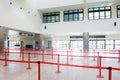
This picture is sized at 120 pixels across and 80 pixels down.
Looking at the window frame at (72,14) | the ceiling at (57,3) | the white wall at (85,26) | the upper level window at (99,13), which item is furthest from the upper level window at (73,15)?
the ceiling at (57,3)

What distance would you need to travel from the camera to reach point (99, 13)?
17859mm

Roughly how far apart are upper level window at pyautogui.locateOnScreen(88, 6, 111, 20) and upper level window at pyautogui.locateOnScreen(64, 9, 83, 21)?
135 cm

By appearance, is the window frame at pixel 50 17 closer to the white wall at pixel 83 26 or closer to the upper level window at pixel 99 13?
the white wall at pixel 83 26

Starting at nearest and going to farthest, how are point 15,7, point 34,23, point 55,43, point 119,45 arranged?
1. point 15,7
2. point 34,23
3. point 119,45
4. point 55,43

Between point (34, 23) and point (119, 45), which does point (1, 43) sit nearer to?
point (34, 23)

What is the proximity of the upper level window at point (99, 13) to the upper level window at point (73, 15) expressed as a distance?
135cm

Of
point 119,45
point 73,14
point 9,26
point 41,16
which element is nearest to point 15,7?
point 9,26

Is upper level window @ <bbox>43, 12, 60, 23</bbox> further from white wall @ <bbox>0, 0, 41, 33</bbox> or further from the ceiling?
the ceiling

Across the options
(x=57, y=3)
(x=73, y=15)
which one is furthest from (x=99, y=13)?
(x=57, y=3)

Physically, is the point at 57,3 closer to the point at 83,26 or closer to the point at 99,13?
the point at 83,26

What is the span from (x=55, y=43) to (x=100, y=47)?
9531 millimetres

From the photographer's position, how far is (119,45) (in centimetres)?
2338

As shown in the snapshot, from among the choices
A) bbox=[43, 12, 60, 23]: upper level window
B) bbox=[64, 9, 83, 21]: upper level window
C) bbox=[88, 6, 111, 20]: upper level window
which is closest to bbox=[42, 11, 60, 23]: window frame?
bbox=[43, 12, 60, 23]: upper level window

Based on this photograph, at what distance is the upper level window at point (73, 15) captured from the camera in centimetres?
1865
